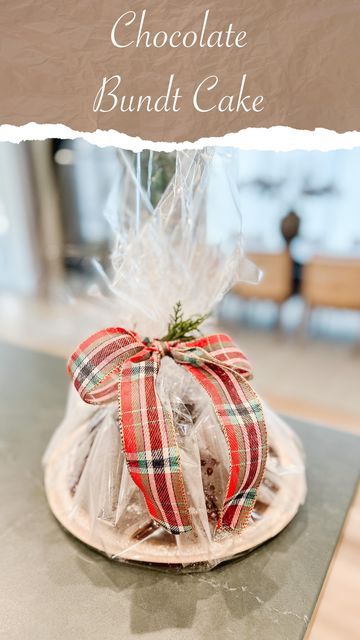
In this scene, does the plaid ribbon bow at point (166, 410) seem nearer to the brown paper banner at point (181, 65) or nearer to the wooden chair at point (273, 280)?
the brown paper banner at point (181, 65)

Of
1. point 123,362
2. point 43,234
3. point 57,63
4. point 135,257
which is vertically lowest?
point 43,234

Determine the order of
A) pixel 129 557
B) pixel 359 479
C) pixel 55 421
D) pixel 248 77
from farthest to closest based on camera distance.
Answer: pixel 55 421
pixel 359 479
pixel 129 557
pixel 248 77

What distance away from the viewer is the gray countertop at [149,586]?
406mm

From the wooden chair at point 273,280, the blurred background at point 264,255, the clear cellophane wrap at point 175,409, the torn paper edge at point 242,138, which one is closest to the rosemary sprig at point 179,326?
the clear cellophane wrap at point 175,409

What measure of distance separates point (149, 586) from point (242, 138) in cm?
44

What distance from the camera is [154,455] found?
0.42 m

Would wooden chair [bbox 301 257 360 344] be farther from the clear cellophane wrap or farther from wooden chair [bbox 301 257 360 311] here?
the clear cellophane wrap

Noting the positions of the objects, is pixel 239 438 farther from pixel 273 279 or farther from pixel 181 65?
pixel 273 279

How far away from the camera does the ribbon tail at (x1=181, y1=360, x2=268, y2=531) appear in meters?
0.44

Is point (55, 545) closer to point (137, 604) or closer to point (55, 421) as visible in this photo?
point (137, 604)

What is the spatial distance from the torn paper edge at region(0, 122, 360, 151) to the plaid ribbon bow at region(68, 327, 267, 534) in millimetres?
208

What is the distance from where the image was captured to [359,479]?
2.05 feet

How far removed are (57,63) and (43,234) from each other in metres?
3.01

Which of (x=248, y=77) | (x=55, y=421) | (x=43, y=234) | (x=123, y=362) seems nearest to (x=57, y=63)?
(x=248, y=77)
